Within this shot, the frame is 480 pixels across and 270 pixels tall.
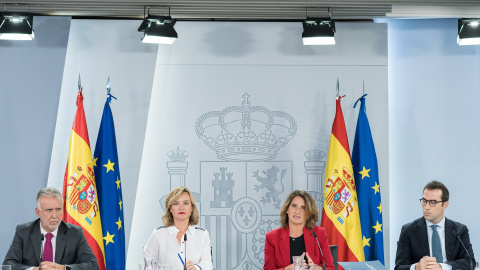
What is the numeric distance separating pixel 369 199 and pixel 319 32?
58.3 inches

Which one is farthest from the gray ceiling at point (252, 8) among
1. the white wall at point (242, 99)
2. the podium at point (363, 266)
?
the podium at point (363, 266)

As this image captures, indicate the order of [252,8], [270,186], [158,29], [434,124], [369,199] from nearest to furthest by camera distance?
[158,29], [369,199], [252,8], [270,186], [434,124]

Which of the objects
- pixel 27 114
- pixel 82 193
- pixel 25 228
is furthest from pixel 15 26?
pixel 25 228

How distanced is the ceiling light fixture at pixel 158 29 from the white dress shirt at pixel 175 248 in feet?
5.27

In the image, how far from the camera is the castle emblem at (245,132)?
5.88 metres

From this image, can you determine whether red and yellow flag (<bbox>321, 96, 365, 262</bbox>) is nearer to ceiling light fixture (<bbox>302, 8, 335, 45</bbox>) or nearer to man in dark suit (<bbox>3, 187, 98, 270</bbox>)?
ceiling light fixture (<bbox>302, 8, 335, 45</bbox>)

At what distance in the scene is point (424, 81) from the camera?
601 cm

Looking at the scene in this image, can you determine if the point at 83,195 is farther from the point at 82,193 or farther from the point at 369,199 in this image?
the point at 369,199

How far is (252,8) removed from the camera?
5.68m

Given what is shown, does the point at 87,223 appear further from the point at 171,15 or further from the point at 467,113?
the point at 467,113

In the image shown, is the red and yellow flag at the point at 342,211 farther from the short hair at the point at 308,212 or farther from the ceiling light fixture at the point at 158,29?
→ the ceiling light fixture at the point at 158,29

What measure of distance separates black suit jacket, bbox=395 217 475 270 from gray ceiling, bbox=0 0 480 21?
2010 mm

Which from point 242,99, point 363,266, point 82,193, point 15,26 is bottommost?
point 363,266

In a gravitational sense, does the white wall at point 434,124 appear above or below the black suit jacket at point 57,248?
above
